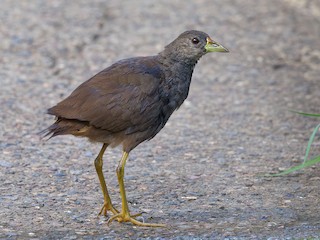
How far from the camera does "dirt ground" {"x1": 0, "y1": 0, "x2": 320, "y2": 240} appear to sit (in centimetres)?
526

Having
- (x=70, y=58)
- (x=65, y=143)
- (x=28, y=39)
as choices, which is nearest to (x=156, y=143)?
(x=65, y=143)

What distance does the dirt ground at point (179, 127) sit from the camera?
207 inches

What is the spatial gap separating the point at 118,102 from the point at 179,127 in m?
2.16

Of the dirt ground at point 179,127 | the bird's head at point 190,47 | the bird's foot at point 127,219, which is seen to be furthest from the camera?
the bird's head at point 190,47

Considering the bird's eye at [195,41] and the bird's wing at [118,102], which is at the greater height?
the bird's eye at [195,41]

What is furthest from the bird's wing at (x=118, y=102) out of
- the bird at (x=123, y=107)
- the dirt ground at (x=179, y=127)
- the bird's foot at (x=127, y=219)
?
the dirt ground at (x=179, y=127)

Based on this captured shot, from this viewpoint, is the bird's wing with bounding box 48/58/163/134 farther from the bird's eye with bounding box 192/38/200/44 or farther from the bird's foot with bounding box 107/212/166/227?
the bird's foot with bounding box 107/212/166/227

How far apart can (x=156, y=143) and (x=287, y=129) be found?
124cm

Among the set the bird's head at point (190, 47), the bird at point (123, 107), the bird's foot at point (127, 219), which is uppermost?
the bird's head at point (190, 47)

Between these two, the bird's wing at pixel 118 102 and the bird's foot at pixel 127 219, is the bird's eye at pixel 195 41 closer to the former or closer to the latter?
the bird's wing at pixel 118 102

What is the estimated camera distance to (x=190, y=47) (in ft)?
18.2

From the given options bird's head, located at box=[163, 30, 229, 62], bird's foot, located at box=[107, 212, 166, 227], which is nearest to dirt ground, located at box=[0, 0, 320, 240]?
bird's foot, located at box=[107, 212, 166, 227]

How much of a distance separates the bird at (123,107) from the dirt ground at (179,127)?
1.43ft

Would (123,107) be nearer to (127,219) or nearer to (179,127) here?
(127,219)
